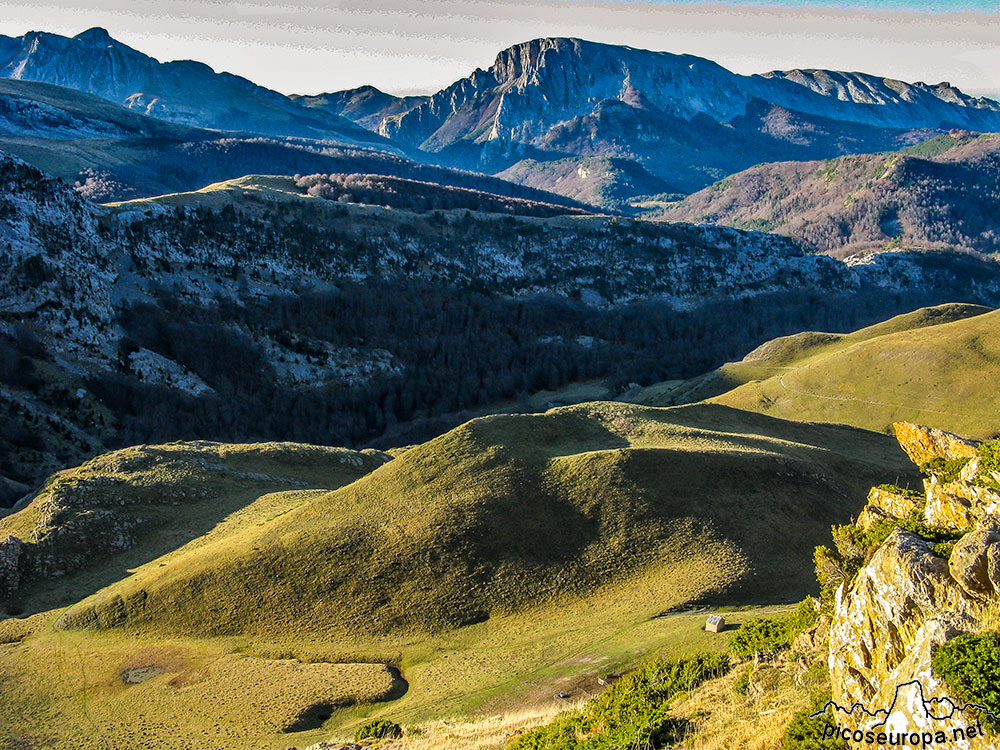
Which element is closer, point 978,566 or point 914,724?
point 914,724

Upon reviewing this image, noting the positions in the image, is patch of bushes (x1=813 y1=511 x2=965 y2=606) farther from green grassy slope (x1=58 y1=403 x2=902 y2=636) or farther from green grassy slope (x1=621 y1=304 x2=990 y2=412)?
green grassy slope (x1=621 y1=304 x2=990 y2=412)

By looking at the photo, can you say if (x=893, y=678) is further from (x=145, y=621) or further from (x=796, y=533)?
(x=145, y=621)

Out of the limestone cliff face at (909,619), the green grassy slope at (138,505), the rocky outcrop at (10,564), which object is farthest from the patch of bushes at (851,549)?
the rocky outcrop at (10,564)

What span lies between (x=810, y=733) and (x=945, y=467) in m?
11.3

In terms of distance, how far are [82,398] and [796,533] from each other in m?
89.8

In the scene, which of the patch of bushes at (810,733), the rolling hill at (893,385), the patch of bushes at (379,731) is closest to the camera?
the patch of bushes at (810,733)

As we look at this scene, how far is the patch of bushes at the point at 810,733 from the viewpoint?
532 inches

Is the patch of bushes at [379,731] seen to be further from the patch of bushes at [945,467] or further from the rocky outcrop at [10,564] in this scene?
the rocky outcrop at [10,564]

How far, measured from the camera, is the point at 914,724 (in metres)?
11.8

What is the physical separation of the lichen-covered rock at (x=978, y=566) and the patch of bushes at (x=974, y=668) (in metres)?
1.46

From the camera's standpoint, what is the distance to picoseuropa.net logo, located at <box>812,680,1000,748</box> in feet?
36.4

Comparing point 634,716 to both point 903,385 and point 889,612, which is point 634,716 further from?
point 903,385

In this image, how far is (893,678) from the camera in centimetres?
1279

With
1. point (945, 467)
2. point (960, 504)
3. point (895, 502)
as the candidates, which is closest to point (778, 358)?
point (945, 467)
